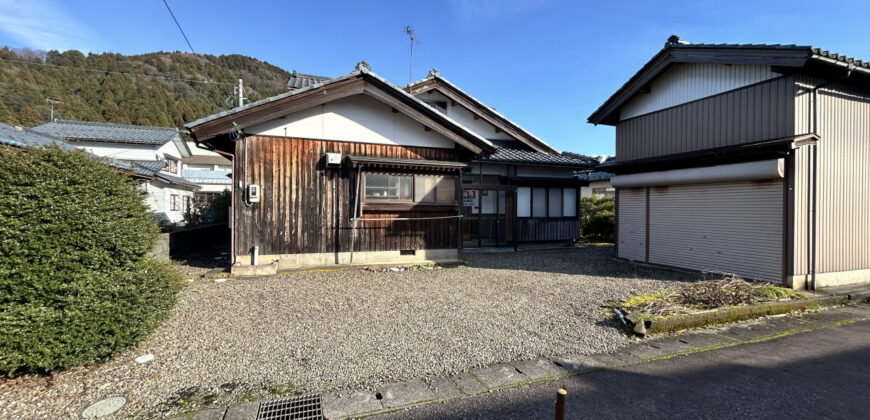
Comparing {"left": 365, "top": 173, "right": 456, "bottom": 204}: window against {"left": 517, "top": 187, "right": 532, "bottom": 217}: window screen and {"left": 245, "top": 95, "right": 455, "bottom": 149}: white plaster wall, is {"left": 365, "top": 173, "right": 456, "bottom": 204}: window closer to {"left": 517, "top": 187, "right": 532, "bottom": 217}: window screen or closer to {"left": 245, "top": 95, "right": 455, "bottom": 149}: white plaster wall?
{"left": 245, "top": 95, "right": 455, "bottom": 149}: white plaster wall

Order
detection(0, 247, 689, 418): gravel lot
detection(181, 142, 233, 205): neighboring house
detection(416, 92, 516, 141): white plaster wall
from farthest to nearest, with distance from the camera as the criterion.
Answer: detection(181, 142, 233, 205): neighboring house < detection(416, 92, 516, 141): white plaster wall < detection(0, 247, 689, 418): gravel lot

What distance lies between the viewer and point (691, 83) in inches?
311

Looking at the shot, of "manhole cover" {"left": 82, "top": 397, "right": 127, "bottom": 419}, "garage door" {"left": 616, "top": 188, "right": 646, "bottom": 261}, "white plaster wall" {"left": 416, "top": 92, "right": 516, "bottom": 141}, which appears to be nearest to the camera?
"manhole cover" {"left": 82, "top": 397, "right": 127, "bottom": 419}

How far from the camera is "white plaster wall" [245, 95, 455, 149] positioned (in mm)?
7730

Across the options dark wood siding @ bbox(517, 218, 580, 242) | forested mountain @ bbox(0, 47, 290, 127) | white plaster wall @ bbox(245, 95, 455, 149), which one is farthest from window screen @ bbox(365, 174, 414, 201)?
forested mountain @ bbox(0, 47, 290, 127)

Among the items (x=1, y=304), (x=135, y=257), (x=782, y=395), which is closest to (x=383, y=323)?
(x=135, y=257)

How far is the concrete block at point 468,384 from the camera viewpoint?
3000 mm

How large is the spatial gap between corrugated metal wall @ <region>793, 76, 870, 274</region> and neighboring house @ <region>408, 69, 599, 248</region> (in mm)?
6123

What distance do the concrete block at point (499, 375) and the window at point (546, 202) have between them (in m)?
9.00

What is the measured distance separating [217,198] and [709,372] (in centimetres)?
1611

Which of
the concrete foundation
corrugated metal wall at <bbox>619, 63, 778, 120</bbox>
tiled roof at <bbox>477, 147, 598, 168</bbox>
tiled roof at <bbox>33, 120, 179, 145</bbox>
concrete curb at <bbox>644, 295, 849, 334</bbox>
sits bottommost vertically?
concrete curb at <bbox>644, 295, 849, 334</bbox>

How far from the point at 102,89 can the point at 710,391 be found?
6008cm

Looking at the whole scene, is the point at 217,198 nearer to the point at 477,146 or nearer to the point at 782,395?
the point at 477,146

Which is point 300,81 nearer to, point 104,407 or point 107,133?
point 104,407
